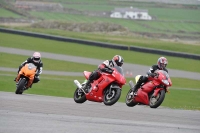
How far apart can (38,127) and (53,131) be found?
409mm

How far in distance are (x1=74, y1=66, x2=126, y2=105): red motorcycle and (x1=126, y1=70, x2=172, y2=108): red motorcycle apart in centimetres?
89

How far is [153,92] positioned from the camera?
15938 mm

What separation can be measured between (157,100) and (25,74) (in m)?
4.07

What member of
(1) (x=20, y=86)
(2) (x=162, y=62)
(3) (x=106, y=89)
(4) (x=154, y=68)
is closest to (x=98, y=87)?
(3) (x=106, y=89)

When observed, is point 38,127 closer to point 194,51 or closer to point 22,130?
point 22,130

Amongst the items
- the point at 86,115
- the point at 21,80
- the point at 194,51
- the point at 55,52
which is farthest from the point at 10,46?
the point at 86,115

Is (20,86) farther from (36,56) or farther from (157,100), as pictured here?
(157,100)

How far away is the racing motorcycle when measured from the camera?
677 inches

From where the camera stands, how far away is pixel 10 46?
3525 centimetres

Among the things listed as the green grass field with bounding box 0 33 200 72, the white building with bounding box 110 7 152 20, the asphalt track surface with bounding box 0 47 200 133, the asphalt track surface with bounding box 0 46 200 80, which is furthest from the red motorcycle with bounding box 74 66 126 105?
the white building with bounding box 110 7 152 20

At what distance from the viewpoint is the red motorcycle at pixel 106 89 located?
15.2 m

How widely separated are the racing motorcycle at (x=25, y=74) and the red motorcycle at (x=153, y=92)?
2.93m

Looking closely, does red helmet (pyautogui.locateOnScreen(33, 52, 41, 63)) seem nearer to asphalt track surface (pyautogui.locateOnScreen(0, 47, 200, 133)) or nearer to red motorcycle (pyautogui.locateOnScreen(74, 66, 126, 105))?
red motorcycle (pyautogui.locateOnScreen(74, 66, 126, 105))

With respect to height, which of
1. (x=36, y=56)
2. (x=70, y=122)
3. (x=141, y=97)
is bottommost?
(x=141, y=97)
